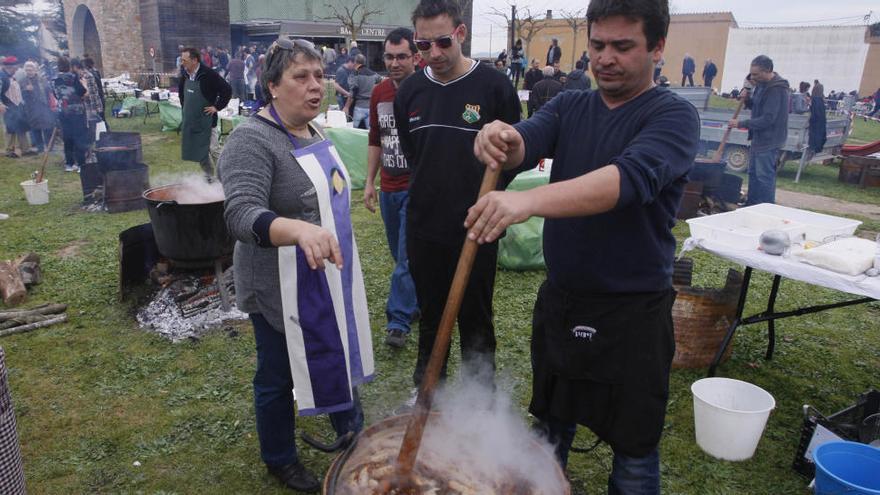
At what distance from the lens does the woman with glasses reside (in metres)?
2.22

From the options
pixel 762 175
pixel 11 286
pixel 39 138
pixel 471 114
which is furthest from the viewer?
pixel 39 138

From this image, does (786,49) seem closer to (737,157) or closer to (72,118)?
(737,157)

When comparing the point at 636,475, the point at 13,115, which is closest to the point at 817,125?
the point at 636,475

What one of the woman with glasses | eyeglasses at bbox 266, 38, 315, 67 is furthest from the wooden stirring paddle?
eyeglasses at bbox 266, 38, 315, 67

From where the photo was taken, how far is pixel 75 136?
10.7 m

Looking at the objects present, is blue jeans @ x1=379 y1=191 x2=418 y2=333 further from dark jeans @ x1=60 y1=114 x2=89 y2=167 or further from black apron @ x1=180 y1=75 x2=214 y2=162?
dark jeans @ x1=60 y1=114 x2=89 y2=167

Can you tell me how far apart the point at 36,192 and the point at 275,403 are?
775cm

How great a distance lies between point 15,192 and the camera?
9.09 metres

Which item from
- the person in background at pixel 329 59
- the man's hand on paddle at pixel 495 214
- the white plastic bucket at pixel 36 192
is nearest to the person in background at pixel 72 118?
the white plastic bucket at pixel 36 192

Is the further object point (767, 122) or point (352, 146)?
point (352, 146)

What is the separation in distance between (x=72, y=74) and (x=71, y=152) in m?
1.54

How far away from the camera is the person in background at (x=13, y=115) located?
471 inches

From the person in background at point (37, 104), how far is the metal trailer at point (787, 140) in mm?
13279

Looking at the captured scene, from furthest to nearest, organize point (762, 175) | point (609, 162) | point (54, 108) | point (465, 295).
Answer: point (54, 108)
point (762, 175)
point (465, 295)
point (609, 162)
